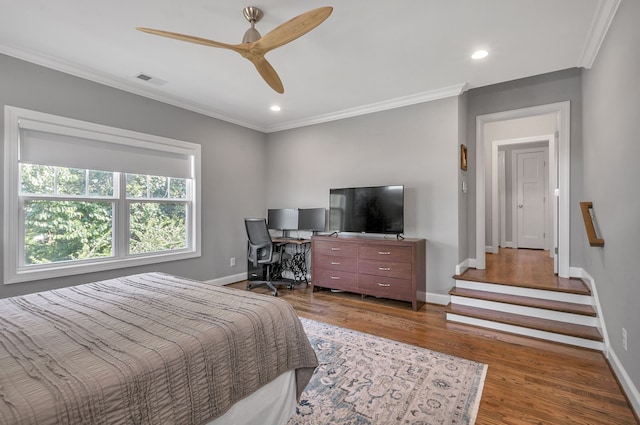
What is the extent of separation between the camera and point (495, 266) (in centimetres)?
429

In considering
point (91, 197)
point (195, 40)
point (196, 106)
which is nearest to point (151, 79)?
point (196, 106)

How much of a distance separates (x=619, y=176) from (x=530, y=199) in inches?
194

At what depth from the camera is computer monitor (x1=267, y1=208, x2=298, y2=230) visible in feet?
15.9

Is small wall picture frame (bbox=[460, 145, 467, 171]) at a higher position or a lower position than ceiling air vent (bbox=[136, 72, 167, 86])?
lower

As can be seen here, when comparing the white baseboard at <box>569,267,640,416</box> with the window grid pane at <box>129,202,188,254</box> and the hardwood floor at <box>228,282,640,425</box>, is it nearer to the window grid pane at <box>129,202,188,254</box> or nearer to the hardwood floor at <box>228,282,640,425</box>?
the hardwood floor at <box>228,282,640,425</box>

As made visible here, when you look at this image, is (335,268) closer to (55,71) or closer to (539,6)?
(539,6)

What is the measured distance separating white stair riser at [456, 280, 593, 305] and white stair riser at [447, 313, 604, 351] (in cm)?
51

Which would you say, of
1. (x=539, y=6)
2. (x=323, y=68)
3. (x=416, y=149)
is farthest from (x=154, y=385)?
(x=416, y=149)

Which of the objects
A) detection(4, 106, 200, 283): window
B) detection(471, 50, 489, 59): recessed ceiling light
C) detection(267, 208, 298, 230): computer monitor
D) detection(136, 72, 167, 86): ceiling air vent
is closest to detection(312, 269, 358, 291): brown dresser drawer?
detection(267, 208, 298, 230): computer monitor

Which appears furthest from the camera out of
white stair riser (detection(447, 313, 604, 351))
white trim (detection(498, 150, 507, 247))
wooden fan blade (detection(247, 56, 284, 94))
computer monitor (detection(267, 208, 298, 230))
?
white trim (detection(498, 150, 507, 247))

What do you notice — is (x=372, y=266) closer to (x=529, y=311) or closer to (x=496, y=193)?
(x=529, y=311)

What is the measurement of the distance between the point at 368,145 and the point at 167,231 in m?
3.04

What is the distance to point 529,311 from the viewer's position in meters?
2.96

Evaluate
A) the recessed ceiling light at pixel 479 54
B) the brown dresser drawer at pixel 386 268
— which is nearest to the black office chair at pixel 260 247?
the brown dresser drawer at pixel 386 268
